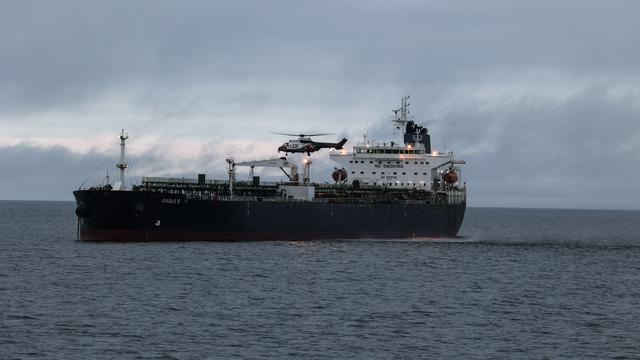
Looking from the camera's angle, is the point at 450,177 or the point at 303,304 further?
the point at 450,177

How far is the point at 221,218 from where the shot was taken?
77250 millimetres

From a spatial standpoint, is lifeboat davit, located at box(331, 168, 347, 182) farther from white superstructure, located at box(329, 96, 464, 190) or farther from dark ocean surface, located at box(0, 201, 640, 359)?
dark ocean surface, located at box(0, 201, 640, 359)

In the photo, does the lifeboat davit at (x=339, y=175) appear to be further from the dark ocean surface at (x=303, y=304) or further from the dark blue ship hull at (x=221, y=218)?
the dark ocean surface at (x=303, y=304)

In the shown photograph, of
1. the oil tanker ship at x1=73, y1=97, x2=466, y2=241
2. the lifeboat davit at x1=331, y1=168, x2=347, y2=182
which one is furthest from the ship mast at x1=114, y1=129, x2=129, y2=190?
the lifeboat davit at x1=331, y1=168, x2=347, y2=182

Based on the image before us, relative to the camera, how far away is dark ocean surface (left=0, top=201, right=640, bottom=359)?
35.8m

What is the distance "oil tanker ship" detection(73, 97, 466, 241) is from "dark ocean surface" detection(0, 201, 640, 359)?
88.9 inches

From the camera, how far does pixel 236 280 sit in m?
55.2

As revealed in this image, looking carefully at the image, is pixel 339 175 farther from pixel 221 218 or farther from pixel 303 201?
pixel 221 218

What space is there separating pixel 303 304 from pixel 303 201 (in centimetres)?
3727

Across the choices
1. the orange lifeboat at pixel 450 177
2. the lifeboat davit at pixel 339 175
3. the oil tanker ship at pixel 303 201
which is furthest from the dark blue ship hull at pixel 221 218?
the orange lifeboat at pixel 450 177

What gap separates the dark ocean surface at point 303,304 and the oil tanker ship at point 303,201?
7.41ft

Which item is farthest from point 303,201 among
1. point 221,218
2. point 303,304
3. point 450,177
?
point 303,304

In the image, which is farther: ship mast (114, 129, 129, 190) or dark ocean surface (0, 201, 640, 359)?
ship mast (114, 129, 129, 190)

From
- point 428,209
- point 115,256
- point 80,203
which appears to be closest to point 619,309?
point 115,256
